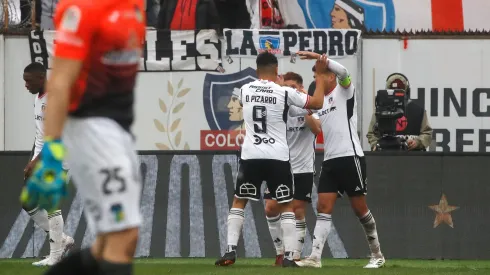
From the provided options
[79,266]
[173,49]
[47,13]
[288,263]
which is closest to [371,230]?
[288,263]

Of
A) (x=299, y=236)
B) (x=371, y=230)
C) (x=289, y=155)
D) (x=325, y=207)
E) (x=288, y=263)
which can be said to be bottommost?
(x=288, y=263)

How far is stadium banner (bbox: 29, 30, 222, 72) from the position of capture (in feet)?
56.7

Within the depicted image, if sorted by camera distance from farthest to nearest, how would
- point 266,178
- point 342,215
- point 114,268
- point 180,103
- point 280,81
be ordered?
point 180,103, point 342,215, point 280,81, point 266,178, point 114,268

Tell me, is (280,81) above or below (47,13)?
below

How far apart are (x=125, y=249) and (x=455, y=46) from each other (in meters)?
12.4

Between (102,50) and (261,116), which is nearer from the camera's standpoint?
(102,50)

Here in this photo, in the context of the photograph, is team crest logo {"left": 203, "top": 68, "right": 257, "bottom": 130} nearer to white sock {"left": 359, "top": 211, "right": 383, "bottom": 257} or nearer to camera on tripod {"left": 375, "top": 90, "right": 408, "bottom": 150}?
camera on tripod {"left": 375, "top": 90, "right": 408, "bottom": 150}

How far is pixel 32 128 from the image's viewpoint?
1744 centimetres

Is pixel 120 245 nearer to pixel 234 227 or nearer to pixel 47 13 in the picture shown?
pixel 234 227

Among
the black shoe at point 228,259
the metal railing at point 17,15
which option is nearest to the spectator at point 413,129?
the black shoe at point 228,259

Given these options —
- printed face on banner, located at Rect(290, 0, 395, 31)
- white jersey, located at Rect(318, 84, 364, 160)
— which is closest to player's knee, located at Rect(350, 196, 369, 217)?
white jersey, located at Rect(318, 84, 364, 160)

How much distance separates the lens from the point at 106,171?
5.68 meters

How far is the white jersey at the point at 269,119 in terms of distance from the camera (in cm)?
1219

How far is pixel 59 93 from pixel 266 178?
6.92m
